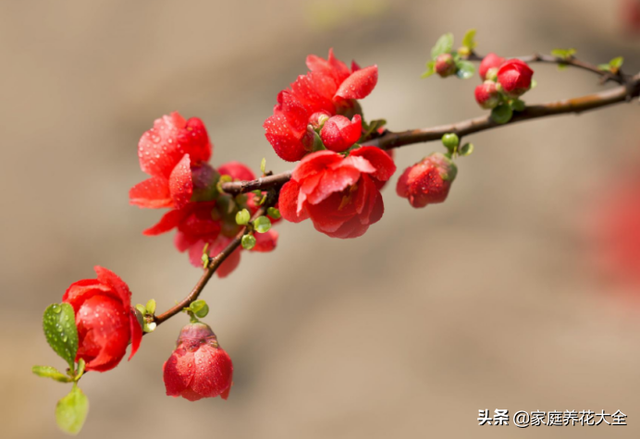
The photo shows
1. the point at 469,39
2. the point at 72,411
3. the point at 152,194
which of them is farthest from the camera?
the point at 469,39

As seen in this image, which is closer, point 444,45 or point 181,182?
point 181,182

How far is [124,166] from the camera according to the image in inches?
78.6

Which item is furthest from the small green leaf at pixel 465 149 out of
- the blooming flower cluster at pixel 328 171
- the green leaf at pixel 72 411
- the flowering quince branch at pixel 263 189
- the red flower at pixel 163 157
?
the green leaf at pixel 72 411

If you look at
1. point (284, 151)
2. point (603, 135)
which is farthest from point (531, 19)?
point (284, 151)

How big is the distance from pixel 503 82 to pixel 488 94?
0.05ft

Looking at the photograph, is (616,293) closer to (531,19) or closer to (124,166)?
(531,19)

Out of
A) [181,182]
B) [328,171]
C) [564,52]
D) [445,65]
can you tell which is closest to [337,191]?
[328,171]

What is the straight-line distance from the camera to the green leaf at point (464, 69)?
44 cm

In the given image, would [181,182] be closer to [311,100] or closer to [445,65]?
[311,100]

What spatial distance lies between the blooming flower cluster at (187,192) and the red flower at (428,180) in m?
0.13

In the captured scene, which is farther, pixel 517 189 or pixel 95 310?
pixel 517 189

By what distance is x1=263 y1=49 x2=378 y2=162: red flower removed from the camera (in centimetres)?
30

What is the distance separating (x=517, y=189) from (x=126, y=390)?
1481 mm

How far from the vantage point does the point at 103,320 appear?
0.28 m
